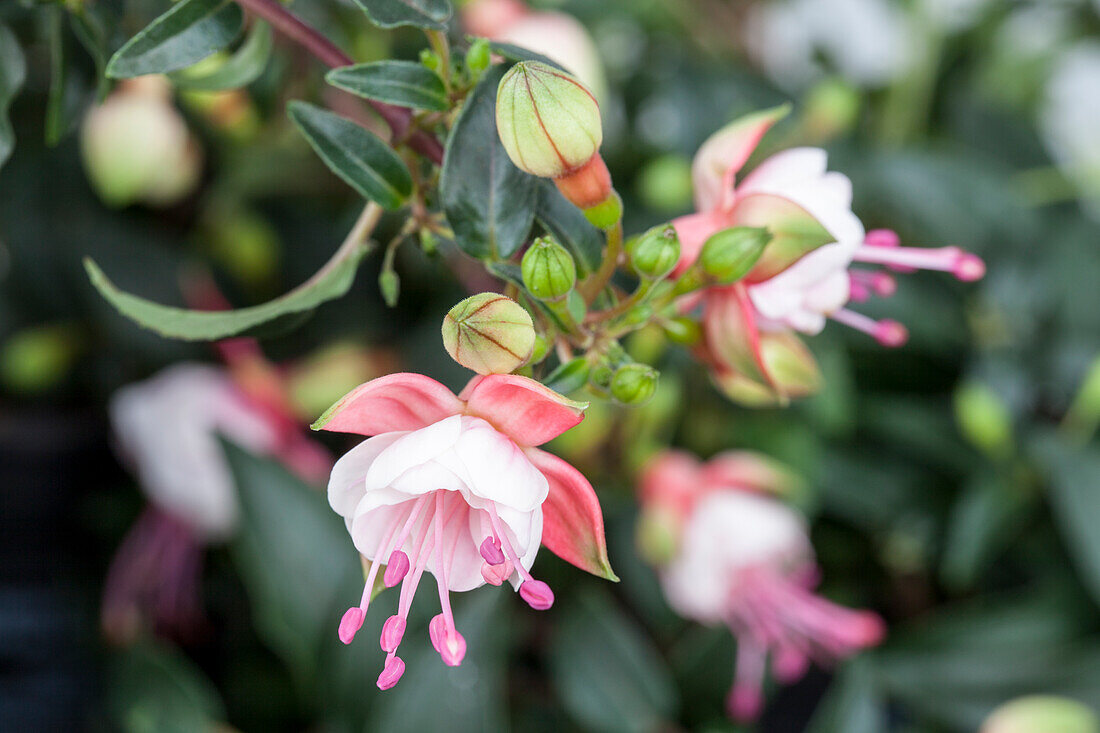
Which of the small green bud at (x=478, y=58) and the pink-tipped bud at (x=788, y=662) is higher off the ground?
the small green bud at (x=478, y=58)

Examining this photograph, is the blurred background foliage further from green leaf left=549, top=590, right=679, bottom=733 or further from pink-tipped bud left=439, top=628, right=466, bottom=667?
pink-tipped bud left=439, top=628, right=466, bottom=667

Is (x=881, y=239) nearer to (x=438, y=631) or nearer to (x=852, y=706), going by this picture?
(x=438, y=631)

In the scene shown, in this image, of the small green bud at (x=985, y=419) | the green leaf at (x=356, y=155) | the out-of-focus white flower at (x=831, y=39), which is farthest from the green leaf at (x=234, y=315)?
the out-of-focus white flower at (x=831, y=39)

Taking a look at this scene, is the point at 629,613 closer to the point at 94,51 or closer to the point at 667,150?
the point at 667,150

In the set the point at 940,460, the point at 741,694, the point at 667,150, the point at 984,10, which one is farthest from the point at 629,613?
the point at 984,10

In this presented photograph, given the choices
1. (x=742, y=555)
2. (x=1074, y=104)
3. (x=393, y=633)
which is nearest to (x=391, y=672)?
(x=393, y=633)

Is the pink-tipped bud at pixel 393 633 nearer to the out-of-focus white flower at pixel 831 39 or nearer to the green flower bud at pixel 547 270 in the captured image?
the green flower bud at pixel 547 270
